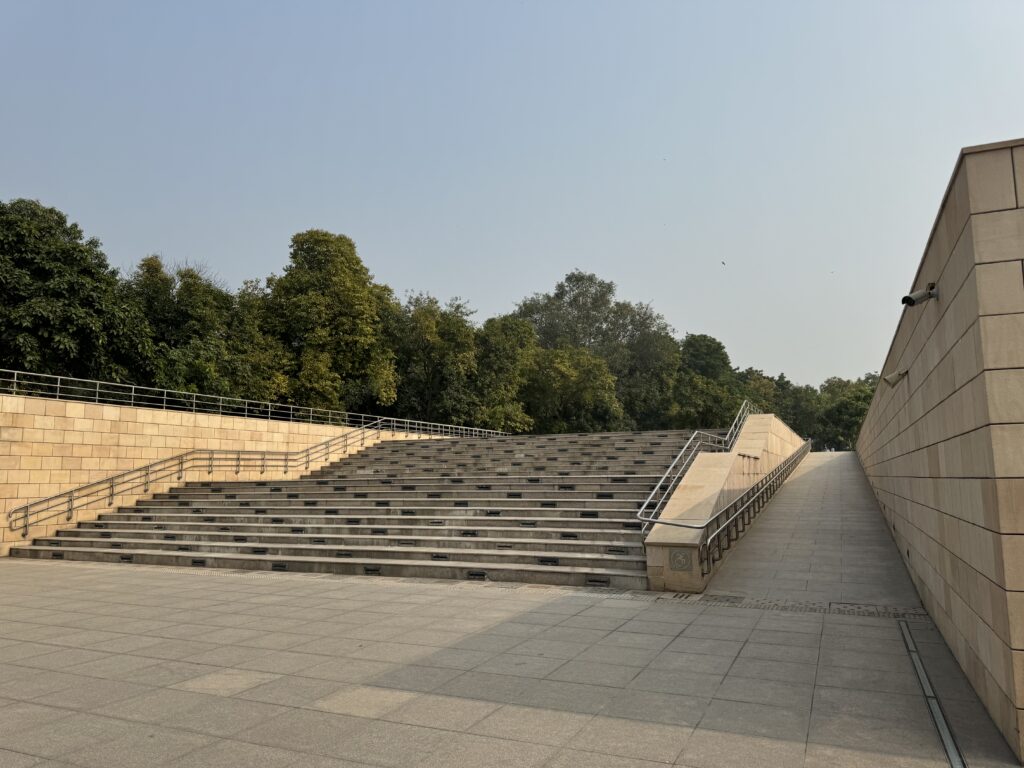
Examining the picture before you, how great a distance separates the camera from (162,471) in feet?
60.1

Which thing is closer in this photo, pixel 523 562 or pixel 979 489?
pixel 979 489

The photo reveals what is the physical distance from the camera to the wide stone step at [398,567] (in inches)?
379

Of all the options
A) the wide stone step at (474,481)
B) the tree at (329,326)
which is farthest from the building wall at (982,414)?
the tree at (329,326)

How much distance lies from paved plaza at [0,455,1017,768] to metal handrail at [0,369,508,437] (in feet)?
29.2

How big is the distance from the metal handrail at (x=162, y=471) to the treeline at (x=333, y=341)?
5525mm

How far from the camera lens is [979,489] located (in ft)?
15.0

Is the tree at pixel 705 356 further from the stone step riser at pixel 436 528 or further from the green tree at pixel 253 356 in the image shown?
the stone step riser at pixel 436 528

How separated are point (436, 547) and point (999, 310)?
30.1 ft

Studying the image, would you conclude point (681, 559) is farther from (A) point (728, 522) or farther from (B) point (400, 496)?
(B) point (400, 496)

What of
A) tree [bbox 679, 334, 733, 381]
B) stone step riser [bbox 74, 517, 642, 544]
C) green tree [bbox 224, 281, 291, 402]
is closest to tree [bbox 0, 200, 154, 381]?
green tree [bbox 224, 281, 291, 402]

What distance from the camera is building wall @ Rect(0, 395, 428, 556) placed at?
49.0ft

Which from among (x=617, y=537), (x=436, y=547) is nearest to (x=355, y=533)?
(x=436, y=547)

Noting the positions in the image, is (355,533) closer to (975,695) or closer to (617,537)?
(617,537)

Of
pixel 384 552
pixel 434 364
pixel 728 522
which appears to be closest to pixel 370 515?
pixel 384 552
